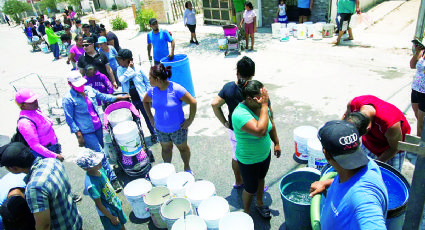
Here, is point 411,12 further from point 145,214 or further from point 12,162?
point 12,162

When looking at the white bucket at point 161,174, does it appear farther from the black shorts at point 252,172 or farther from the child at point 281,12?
the child at point 281,12

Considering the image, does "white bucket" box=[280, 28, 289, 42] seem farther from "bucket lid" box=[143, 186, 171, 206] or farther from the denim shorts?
"bucket lid" box=[143, 186, 171, 206]

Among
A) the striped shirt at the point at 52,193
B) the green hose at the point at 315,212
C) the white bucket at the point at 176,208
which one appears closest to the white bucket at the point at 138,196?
the white bucket at the point at 176,208

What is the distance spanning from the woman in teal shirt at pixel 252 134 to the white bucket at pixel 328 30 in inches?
344

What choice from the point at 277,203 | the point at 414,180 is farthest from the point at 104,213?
the point at 414,180

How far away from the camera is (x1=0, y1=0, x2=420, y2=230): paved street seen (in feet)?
15.9

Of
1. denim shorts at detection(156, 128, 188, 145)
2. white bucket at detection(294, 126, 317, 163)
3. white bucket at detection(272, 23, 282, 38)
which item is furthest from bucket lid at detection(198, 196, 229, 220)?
white bucket at detection(272, 23, 282, 38)

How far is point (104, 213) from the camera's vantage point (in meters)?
3.23

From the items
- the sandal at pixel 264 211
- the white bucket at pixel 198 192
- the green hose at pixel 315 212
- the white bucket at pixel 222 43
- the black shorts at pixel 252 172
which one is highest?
the white bucket at pixel 222 43

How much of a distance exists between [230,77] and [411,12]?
9.10 m

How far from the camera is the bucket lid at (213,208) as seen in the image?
3424mm

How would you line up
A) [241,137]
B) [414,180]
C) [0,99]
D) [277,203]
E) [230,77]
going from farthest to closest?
[0,99]
[230,77]
[277,203]
[241,137]
[414,180]

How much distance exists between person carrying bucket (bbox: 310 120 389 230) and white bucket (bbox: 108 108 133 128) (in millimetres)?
3730

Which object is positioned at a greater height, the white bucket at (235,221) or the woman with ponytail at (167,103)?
the woman with ponytail at (167,103)
